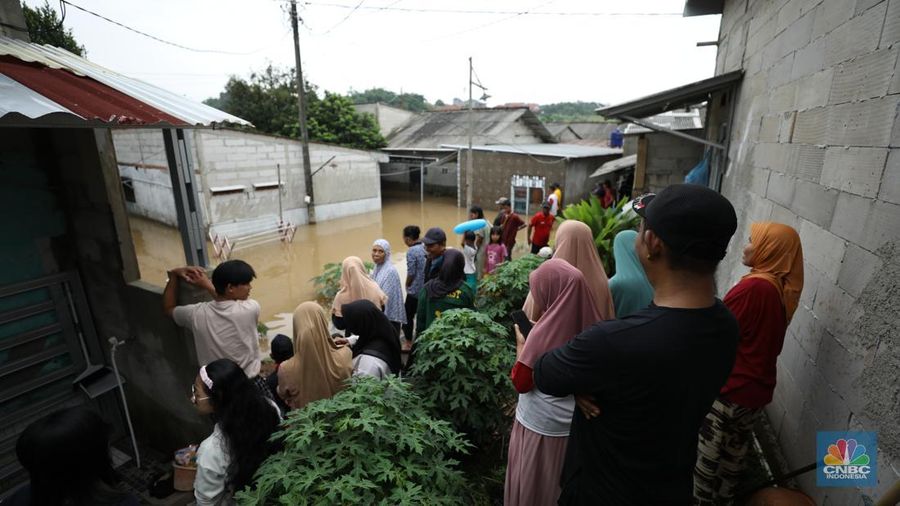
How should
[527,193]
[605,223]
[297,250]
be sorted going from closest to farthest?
[605,223], [297,250], [527,193]

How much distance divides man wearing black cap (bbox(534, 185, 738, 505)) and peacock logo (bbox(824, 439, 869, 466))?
3.33 ft

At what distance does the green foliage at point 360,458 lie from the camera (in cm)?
167

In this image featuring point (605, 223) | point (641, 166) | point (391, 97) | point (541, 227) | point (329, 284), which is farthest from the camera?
point (391, 97)

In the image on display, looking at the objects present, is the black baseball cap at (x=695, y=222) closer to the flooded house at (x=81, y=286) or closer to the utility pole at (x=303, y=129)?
the flooded house at (x=81, y=286)

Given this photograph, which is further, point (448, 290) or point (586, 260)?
point (448, 290)

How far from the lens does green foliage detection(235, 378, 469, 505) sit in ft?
5.48

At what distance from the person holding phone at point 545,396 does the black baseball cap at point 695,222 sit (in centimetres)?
77

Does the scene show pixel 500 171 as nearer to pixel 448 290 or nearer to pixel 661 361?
pixel 448 290

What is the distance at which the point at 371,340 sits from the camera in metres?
3.04

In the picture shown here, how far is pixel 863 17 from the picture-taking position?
91.9 inches

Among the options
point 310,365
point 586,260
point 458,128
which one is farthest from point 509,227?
point 458,128

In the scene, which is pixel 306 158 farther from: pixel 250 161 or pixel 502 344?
pixel 502 344

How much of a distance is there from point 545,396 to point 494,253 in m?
4.61

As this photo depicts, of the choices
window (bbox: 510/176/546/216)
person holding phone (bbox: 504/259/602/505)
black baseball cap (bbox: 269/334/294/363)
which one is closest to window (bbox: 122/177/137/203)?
window (bbox: 510/176/546/216)
